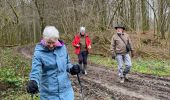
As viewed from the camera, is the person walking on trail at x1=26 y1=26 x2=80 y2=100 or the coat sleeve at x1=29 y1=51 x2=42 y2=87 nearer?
the coat sleeve at x1=29 y1=51 x2=42 y2=87

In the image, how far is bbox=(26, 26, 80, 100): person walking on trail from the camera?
574cm

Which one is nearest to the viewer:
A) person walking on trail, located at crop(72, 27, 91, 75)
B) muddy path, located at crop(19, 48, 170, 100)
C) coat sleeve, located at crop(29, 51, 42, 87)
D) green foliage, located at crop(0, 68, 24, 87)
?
coat sleeve, located at crop(29, 51, 42, 87)

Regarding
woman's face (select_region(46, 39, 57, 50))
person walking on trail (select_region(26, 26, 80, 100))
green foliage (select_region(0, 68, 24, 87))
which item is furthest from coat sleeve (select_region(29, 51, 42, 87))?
green foliage (select_region(0, 68, 24, 87))

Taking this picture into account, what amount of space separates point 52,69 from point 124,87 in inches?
291

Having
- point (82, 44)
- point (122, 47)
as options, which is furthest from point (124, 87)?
point (82, 44)

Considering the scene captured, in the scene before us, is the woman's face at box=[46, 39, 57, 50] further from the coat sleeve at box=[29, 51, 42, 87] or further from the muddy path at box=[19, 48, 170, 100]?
the muddy path at box=[19, 48, 170, 100]

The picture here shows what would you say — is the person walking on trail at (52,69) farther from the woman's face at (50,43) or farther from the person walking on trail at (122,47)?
the person walking on trail at (122,47)

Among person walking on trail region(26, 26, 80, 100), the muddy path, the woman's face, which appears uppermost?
the woman's face

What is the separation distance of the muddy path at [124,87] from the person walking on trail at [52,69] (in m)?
4.87

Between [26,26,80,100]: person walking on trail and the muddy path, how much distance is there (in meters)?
4.87

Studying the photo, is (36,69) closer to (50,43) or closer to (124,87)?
(50,43)

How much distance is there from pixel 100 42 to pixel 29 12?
2736 cm

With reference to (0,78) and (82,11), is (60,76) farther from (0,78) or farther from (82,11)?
(82,11)

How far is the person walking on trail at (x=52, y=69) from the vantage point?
5.74 metres
